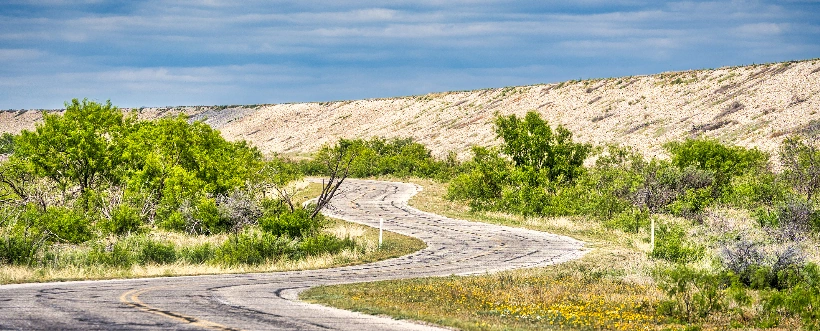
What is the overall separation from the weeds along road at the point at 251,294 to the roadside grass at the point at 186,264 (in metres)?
1.09

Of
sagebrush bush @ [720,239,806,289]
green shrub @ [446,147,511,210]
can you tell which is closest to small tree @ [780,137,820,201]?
green shrub @ [446,147,511,210]

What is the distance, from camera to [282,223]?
27.7 metres

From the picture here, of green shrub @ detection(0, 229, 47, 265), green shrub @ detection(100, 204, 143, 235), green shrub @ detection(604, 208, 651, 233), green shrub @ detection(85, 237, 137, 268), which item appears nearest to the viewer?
green shrub @ detection(0, 229, 47, 265)

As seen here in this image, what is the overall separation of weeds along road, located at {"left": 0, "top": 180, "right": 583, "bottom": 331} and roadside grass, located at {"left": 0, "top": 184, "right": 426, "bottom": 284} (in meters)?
1.09

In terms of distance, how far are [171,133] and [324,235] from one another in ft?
34.8

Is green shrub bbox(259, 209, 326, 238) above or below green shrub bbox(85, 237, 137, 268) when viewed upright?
above

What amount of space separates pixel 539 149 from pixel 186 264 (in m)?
21.7

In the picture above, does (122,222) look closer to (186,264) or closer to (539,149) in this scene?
(186,264)

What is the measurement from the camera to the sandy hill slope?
77.4m

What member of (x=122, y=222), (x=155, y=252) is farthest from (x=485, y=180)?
(x=155, y=252)

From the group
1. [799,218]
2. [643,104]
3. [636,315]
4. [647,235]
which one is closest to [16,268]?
[636,315]

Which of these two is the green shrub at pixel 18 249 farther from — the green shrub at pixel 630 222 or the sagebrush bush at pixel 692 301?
the green shrub at pixel 630 222

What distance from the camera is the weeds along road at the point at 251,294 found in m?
12.9

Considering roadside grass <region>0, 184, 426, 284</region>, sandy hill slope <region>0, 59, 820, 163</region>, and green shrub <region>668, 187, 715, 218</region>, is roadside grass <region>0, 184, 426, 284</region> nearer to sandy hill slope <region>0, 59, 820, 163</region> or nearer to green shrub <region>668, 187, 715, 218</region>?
green shrub <region>668, 187, 715, 218</region>
